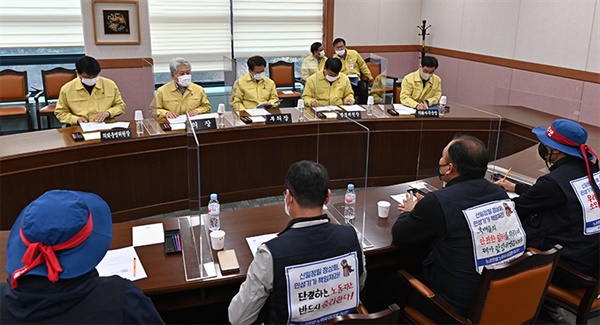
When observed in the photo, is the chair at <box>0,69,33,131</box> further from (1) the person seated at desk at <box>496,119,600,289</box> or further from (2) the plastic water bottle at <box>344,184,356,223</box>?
(1) the person seated at desk at <box>496,119,600,289</box>

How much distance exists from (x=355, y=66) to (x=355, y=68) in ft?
0.10

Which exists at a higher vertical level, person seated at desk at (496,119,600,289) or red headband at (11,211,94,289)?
red headband at (11,211,94,289)

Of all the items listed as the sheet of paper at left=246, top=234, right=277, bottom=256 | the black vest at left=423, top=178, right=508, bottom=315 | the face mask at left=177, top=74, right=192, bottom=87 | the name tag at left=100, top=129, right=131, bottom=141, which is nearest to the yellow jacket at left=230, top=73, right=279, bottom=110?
the face mask at left=177, top=74, right=192, bottom=87

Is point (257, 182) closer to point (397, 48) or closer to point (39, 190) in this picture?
point (39, 190)

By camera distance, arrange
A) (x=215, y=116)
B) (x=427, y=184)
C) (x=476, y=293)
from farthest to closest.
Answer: (x=215, y=116) → (x=427, y=184) → (x=476, y=293)

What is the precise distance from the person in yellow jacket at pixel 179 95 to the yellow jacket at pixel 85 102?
361mm

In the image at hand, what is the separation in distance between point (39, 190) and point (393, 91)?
4.53 meters

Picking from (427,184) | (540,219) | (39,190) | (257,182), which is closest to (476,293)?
(540,219)

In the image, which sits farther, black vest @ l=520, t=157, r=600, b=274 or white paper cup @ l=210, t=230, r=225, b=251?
black vest @ l=520, t=157, r=600, b=274

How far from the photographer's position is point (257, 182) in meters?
4.17

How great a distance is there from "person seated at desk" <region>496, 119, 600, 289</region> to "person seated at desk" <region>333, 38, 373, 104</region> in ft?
14.0

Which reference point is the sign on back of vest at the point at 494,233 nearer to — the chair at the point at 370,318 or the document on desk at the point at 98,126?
the chair at the point at 370,318

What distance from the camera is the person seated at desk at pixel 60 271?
113 cm

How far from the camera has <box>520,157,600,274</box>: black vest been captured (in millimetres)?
2248
